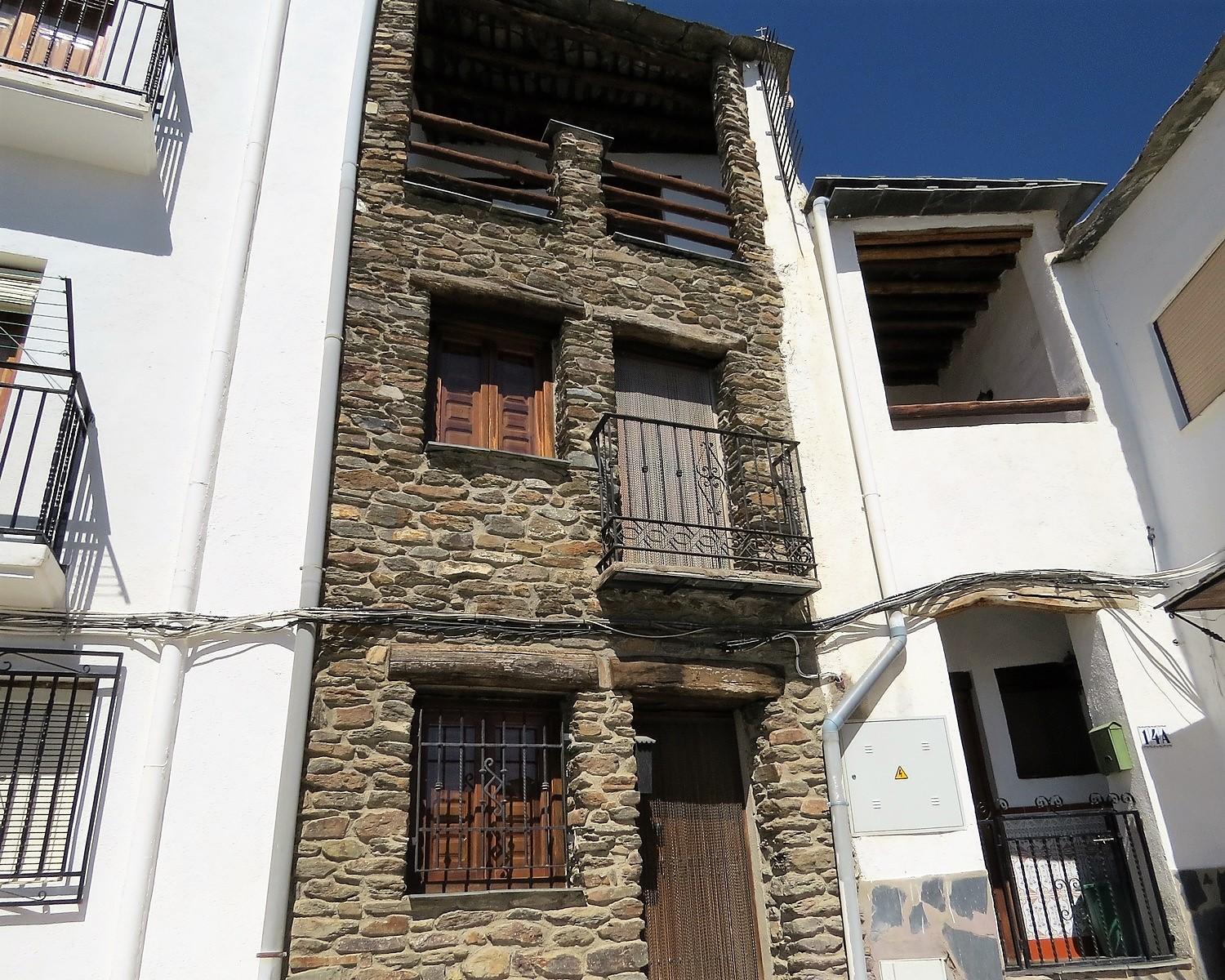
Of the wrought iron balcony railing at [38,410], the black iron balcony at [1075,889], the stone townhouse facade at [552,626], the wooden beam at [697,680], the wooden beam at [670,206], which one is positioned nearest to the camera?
the wrought iron balcony railing at [38,410]

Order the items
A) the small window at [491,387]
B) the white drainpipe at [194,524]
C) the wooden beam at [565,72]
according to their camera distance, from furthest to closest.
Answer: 1. the wooden beam at [565,72]
2. the small window at [491,387]
3. the white drainpipe at [194,524]

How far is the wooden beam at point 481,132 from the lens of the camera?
787 cm

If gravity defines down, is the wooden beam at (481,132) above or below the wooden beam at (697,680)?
above

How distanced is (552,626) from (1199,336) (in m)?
5.46

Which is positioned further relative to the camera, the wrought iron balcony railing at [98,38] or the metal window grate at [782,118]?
the metal window grate at [782,118]

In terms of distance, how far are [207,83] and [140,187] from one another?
1153mm

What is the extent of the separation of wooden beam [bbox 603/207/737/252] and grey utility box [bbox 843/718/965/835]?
14.8 ft

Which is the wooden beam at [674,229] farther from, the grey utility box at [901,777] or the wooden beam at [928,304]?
the grey utility box at [901,777]

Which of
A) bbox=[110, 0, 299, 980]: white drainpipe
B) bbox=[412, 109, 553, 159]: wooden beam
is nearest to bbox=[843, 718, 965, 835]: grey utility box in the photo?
bbox=[110, 0, 299, 980]: white drainpipe

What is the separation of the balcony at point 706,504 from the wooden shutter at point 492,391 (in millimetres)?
666

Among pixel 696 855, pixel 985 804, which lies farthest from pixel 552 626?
pixel 985 804

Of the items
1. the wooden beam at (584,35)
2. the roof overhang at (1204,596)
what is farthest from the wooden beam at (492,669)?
the wooden beam at (584,35)

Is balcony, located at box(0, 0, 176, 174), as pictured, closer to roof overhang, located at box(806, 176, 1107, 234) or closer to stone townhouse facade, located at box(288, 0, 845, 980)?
stone townhouse facade, located at box(288, 0, 845, 980)

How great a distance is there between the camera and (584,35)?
8766mm
